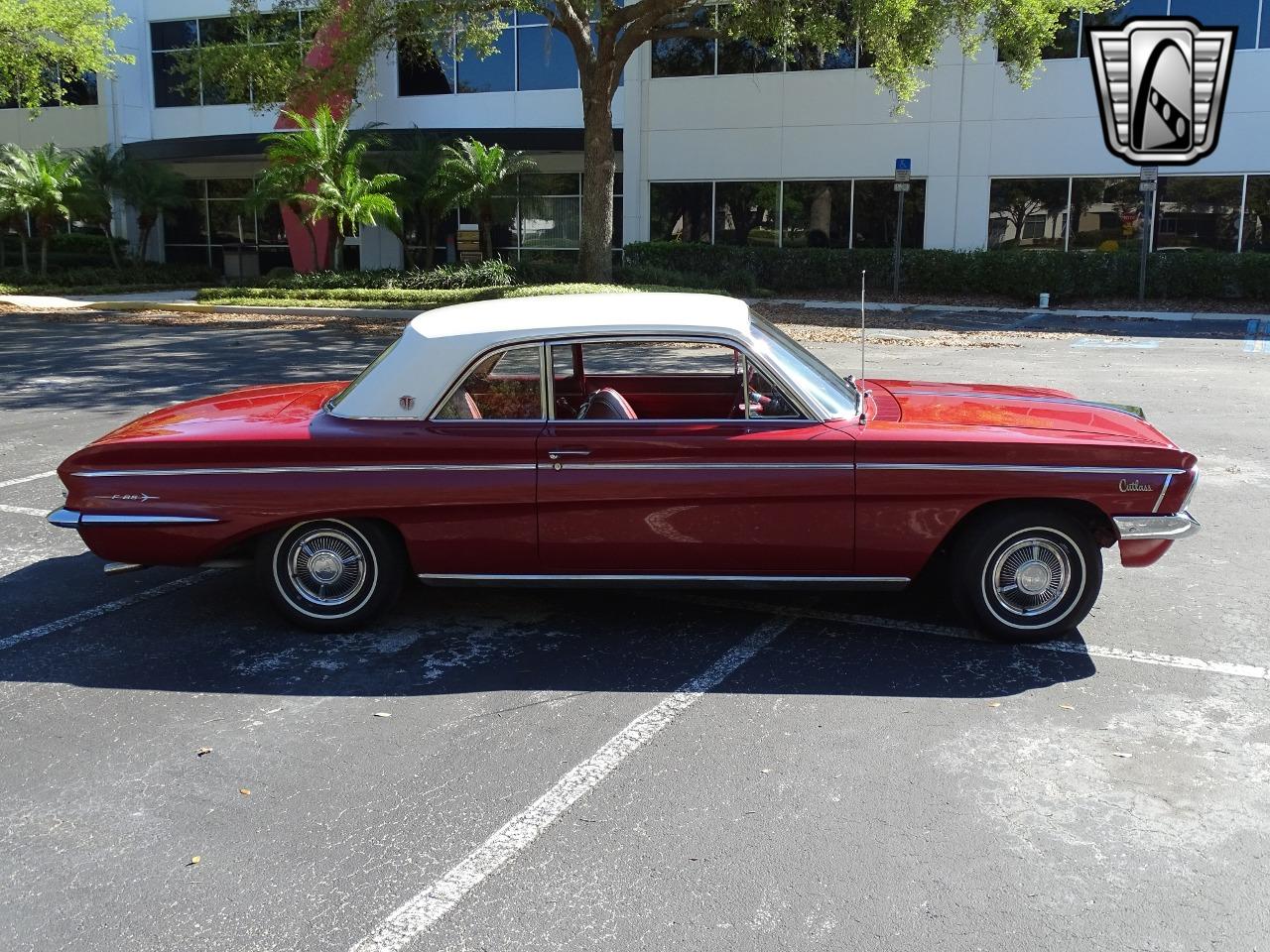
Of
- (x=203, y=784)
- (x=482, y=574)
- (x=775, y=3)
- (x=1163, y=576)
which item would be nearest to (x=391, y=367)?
(x=482, y=574)

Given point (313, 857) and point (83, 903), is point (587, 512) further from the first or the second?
point (83, 903)

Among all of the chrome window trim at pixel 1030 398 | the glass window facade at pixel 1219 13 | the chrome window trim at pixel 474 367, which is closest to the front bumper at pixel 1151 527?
the chrome window trim at pixel 1030 398

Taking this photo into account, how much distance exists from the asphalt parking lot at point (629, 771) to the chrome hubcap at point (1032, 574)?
0.24 metres

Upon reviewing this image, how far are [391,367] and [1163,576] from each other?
4256mm

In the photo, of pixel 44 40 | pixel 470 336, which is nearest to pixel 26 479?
pixel 470 336

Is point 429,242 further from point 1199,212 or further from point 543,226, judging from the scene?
point 1199,212

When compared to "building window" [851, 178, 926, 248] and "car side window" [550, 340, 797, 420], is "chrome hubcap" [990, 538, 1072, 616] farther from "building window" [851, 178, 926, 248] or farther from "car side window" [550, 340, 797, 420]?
"building window" [851, 178, 926, 248]

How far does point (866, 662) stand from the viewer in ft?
16.5

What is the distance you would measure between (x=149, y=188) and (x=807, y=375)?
28.1 meters

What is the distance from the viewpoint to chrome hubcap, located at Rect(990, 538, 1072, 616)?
5098mm

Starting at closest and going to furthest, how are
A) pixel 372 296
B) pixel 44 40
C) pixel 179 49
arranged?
pixel 372 296, pixel 44 40, pixel 179 49

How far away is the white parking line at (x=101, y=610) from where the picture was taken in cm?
534

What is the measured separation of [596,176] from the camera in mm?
21703

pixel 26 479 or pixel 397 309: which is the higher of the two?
pixel 397 309
